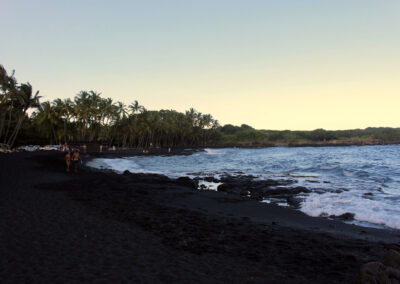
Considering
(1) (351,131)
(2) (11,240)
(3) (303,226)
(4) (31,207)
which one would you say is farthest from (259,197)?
(1) (351,131)

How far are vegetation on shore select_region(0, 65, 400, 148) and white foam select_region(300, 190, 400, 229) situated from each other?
49275mm

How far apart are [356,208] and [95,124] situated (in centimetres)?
8279

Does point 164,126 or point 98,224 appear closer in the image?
point 98,224

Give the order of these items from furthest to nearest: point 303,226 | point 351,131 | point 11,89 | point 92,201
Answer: point 351,131
point 11,89
point 92,201
point 303,226

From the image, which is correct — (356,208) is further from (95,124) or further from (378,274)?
(95,124)

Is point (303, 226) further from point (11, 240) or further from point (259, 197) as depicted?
point (11, 240)

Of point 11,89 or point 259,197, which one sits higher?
point 11,89

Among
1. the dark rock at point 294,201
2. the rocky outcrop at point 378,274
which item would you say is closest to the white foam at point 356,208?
the dark rock at point 294,201

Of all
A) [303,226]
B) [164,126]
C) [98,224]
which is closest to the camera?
[98,224]

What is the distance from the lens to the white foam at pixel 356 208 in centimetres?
1003

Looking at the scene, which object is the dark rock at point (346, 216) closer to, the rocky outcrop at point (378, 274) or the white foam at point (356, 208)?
the white foam at point (356, 208)

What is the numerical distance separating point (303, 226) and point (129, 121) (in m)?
84.6

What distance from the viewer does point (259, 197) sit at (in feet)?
47.5

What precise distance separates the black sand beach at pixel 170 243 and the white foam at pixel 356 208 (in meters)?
1.21
